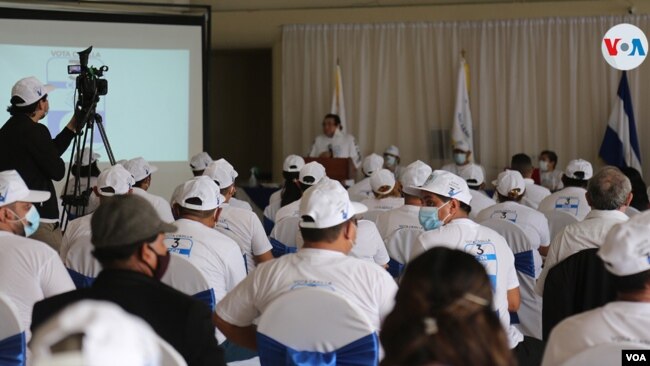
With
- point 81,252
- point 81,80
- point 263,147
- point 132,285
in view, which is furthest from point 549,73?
point 132,285

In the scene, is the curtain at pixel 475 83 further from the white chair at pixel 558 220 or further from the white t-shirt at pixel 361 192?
the white chair at pixel 558 220

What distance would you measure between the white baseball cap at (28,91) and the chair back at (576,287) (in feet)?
10.3

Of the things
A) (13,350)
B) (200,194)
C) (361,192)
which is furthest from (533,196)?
(13,350)

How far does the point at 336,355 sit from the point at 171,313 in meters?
0.54

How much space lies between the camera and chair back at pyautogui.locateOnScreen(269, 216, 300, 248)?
536cm

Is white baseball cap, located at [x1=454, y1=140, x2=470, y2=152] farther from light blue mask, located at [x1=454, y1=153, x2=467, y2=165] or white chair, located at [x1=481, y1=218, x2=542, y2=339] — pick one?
white chair, located at [x1=481, y1=218, x2=542, y2=339]

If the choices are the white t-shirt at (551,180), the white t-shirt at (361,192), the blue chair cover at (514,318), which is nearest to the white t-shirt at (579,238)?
the blue chair cover at (514,318)

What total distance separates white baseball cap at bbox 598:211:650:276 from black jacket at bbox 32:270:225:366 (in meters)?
1.07

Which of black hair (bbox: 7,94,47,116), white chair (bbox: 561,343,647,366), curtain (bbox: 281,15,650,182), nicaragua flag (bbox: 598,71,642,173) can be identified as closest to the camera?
white chair (bbox: 561,343,647,366)

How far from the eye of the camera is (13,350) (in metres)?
2.80

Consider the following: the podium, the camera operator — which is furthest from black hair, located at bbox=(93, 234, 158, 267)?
the podium

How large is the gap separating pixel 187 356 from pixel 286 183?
17.2 feet

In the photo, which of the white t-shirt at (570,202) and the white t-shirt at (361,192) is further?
the white t-shirt at (361,192)

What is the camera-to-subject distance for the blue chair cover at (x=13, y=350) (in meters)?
2.76
